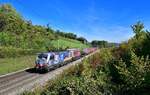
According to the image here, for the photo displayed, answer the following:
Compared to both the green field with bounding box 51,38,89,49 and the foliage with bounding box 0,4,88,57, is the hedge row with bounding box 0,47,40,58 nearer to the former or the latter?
the foliage with bounding box 0,4,88,57

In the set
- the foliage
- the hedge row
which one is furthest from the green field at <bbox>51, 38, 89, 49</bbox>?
the hedge row

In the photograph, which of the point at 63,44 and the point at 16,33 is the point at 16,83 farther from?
the point at 63,44

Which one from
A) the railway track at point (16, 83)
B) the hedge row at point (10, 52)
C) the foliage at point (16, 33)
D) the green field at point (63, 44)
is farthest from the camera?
the green field at point (63, 44)

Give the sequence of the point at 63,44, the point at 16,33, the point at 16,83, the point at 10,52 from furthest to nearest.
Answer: the point at 63,44
the point at 16,33
the point at 10,52
the point at 16,83

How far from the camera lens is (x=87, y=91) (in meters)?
15.0

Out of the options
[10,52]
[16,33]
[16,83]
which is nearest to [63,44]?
[16,33]

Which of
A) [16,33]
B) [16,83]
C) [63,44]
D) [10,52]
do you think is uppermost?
[16,33]

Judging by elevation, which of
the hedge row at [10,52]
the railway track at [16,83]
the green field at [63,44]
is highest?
the green field at [63,44]

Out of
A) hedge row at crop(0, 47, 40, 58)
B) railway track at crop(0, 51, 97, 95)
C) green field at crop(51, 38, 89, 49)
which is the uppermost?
green field at crop(51, 38, 89, 49)

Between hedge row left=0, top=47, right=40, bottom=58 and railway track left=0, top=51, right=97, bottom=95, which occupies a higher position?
hedge row left=0, top=47, right=40, bottom=58

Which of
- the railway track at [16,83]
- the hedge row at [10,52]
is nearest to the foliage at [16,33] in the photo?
the hedge row at [10,52]

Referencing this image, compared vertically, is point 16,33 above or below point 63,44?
above

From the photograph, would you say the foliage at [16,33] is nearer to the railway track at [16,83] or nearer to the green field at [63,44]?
the green field at [63,44]

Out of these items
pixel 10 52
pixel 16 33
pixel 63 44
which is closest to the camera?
pixel 10 52
